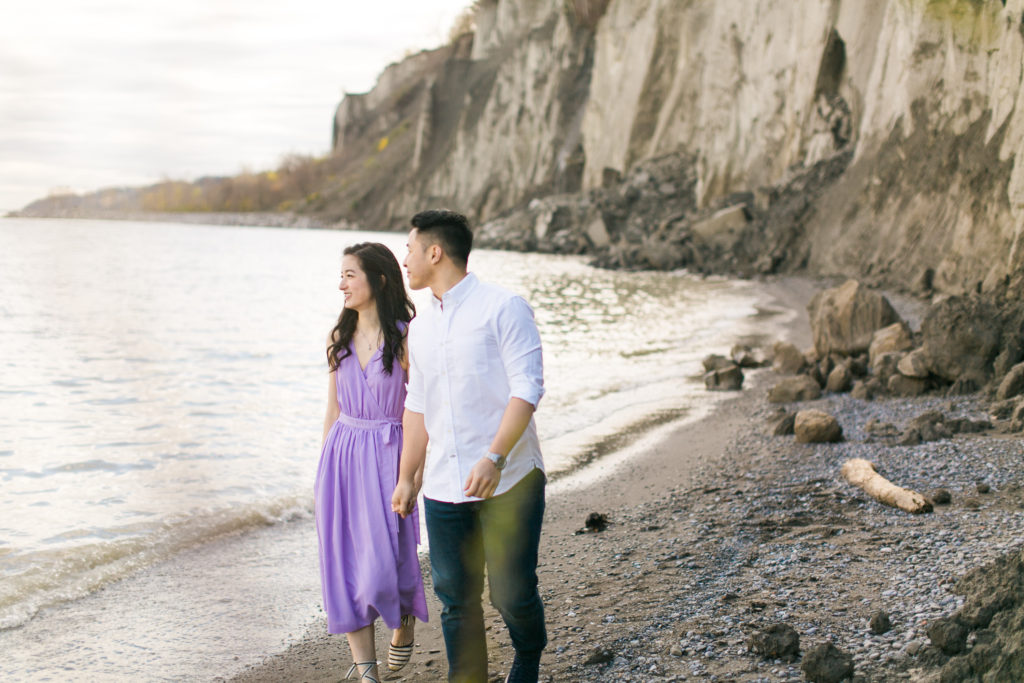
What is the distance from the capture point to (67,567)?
19.9ft

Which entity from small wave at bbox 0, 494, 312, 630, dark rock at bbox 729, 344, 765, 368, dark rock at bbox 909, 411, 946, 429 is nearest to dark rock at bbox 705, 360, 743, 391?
dark rock at bbox 729, 344, 765, 368

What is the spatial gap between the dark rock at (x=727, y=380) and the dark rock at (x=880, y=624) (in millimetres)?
7859

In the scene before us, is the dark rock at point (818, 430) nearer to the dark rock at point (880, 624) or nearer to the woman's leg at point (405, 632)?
the dark rock at point (880, 624)

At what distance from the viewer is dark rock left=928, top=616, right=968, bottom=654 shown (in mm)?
3121

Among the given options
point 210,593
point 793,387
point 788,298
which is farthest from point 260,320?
point 210,593

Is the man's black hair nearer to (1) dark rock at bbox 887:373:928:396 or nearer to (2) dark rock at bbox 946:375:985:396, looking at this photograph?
(2) dark rock at bbox 946:375:985:396

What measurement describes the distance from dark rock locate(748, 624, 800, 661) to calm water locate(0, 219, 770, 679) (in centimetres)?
423

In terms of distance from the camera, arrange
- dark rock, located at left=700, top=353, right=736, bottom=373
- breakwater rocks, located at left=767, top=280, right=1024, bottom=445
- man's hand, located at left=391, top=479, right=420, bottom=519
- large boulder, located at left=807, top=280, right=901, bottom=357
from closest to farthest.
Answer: man's hand, located at left=391, top=479, right=420, bottom=519 → breakwater rocks, located at left=767, top=280, right=1024, bottom=445 → large boulder, located at left=807, top=280, right=901, bottom=357 → dark rock, located at left=700, top=353, right=736, bottom=373

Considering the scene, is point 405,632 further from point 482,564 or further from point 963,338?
point 963,338

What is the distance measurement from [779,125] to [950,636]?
3307 cm

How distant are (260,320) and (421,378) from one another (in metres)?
20.4

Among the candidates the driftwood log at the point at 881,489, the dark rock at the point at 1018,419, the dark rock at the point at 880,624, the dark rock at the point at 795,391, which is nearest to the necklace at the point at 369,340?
the dark rock at the point at 880,624

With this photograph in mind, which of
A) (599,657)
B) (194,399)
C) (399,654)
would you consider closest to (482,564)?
(599,657)

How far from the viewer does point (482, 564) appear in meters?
3.20
